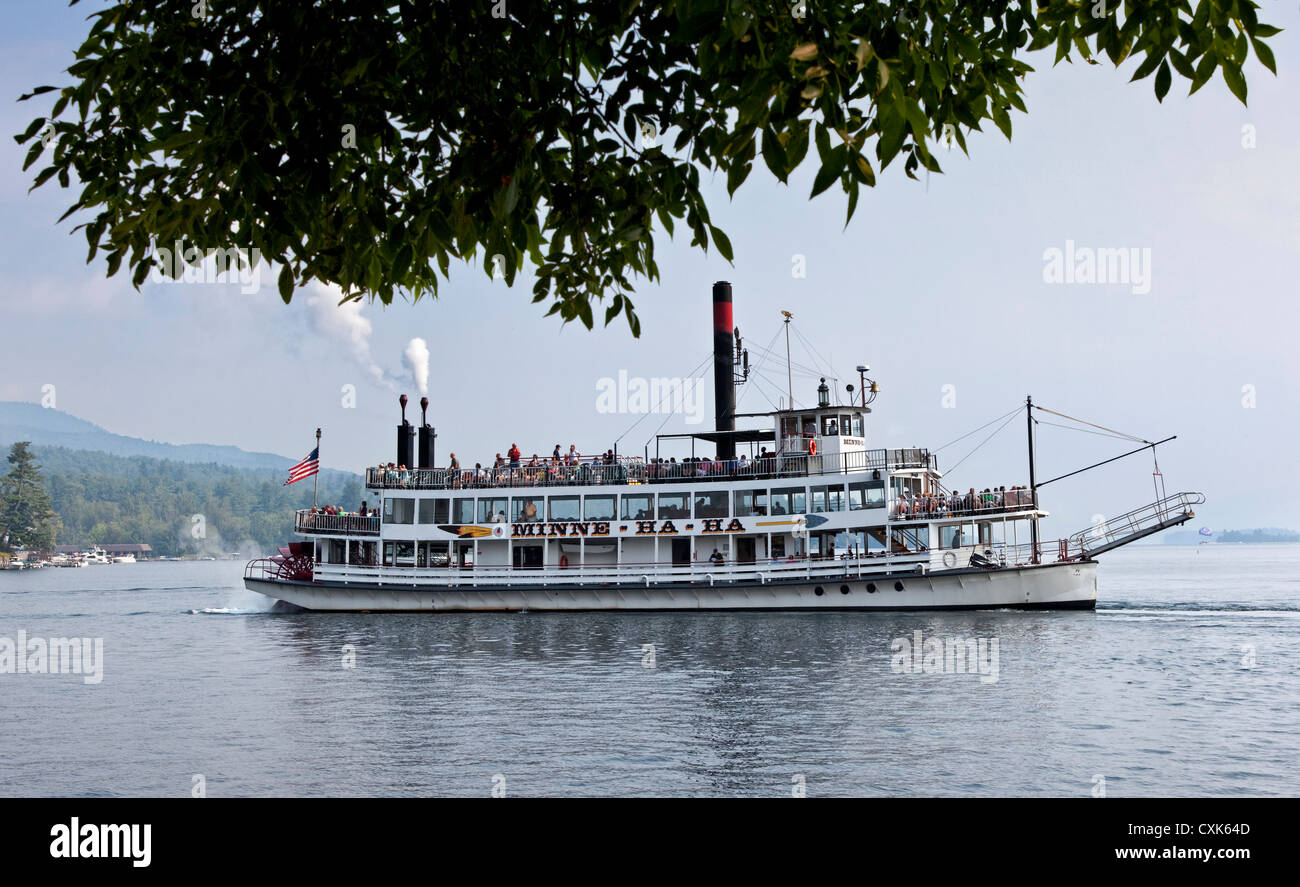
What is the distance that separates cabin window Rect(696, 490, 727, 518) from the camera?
4400 cm

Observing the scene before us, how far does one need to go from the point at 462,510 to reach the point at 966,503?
20.9 meters

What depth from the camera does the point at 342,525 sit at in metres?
46.7

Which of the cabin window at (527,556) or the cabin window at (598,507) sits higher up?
the cabin window at (598,507)

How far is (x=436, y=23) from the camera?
17.2ft

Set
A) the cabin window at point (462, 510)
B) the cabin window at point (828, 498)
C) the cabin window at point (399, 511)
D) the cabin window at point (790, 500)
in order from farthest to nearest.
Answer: the cabin window at point (399, 511) < the cabin window at point (462, 510) < the cabin window at point (790, 500) < the cabin window at point (828, 498)

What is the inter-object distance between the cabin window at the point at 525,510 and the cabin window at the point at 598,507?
81.3 inches

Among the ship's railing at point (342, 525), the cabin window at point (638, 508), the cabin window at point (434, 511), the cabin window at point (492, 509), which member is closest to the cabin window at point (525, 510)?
the cabin window at point (492, 509)

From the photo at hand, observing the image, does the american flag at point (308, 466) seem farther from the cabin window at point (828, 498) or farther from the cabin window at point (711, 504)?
the cabin window at point (828, 498)

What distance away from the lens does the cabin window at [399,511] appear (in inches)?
1828

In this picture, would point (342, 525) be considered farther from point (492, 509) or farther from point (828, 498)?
point (828, 498)

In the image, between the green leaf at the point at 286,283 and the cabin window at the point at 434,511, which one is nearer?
the green leaf at the point at 286,283
